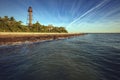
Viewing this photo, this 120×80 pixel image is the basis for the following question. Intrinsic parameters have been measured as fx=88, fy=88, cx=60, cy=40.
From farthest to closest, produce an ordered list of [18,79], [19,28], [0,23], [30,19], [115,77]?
[30,19] → [19,28] → [0,23] → [115,77] → [18,79]

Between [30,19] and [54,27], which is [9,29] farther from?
[54,27]

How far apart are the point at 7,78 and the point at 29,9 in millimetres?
69802

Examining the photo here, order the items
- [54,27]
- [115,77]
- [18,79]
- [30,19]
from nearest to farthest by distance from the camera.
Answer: [18,79], [115,77], [30,19], [54,27]

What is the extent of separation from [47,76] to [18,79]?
205 cm

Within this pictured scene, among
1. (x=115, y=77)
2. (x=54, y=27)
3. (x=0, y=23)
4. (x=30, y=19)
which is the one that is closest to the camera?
(x=115, y=77)

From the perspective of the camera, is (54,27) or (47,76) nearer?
(47,76)

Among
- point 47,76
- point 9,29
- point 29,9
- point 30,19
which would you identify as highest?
point 29,9

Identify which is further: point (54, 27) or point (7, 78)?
point (54, 27)

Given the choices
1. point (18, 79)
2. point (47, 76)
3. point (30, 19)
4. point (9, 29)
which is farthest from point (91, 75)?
point (30, 19)

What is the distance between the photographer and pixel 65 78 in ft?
21.2

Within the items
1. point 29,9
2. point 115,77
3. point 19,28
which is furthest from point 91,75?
point 29,9

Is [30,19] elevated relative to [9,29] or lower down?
elevated

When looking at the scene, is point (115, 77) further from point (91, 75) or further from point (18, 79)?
point (18, 79)

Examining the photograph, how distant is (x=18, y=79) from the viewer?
618 centimetres
